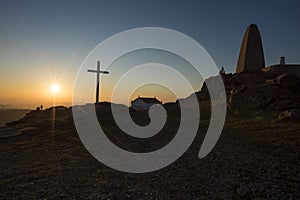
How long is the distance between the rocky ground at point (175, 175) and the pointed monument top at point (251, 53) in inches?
1612

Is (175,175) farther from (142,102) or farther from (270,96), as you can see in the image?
(142,102)

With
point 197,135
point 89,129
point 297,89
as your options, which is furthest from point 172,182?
point 297,89

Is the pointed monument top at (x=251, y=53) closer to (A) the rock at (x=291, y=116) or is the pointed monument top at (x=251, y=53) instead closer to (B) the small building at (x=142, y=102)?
(A) the rock at (x=291, y=116)

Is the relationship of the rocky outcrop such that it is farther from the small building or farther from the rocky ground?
the small building

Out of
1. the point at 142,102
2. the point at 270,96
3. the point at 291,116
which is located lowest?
the point at 291,116

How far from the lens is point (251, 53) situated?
174 feet

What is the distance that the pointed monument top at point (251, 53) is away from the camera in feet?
Result: 171

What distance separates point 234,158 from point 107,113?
22.5 meters

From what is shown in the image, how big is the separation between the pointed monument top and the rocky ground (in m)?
40.9

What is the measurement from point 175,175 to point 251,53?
51.3 meters

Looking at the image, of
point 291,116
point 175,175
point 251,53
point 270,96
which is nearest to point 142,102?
point 251,53

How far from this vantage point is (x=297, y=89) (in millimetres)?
33688

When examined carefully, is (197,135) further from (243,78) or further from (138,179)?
(243,78)

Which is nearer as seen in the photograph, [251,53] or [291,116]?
[291,116]
